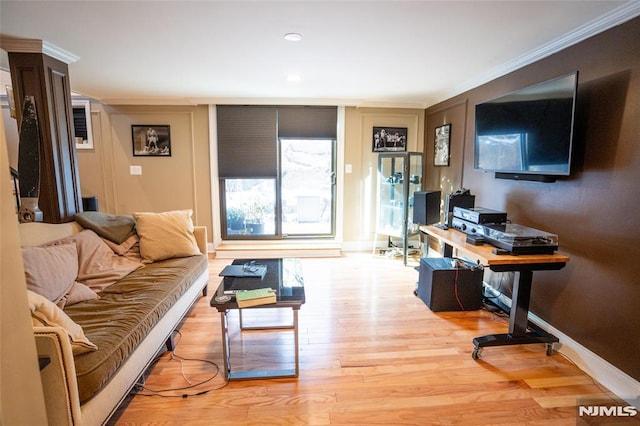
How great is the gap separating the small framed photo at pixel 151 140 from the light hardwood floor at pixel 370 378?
258 cm

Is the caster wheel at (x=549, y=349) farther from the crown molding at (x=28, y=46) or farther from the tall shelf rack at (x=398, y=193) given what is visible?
the crown molding at (x=28, y=46)

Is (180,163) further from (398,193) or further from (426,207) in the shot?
(426,207)

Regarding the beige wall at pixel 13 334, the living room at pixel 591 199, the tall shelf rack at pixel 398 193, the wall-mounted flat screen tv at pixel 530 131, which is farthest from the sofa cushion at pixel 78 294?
the tall shelf rack at pixel 398 193

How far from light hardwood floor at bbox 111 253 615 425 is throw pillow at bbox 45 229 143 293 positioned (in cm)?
64

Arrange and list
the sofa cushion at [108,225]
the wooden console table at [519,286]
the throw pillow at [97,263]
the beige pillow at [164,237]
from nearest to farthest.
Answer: the wooden console table at [519,286]
the throw pillow at [97,263]
the sofa cushion at [108,225]
the beige pillow at [164,237]

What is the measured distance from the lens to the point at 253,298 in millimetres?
1760

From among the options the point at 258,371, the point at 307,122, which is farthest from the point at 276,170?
the point at 258,371

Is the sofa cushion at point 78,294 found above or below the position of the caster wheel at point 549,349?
above

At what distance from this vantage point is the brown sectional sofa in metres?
1.15

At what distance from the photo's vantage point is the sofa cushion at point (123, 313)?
1.29m

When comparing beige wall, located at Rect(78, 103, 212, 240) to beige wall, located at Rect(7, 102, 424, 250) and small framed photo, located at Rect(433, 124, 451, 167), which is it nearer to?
beige wall, located at Rect(7, 102, 424, 250)

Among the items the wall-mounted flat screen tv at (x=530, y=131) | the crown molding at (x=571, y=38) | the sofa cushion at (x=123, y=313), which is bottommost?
the sofa cushion at (x=123, y=313)

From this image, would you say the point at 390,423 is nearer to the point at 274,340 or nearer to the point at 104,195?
the point at 274,340

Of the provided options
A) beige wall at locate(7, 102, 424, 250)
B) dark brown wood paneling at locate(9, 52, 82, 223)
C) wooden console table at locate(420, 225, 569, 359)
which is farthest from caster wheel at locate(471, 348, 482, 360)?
dark brown wood paneling at locate(9, 52, 82, 223)
